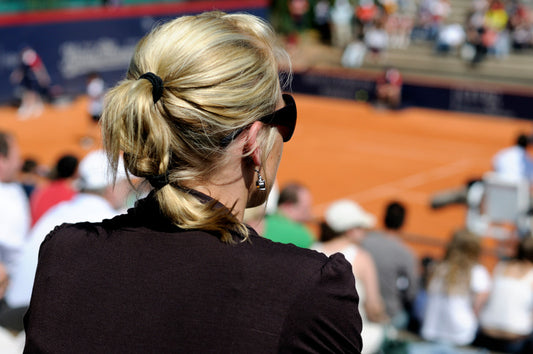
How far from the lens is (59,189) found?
20.5 feet

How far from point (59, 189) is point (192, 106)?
5078 millimetres

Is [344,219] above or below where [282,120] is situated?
below

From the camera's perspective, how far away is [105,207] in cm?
480

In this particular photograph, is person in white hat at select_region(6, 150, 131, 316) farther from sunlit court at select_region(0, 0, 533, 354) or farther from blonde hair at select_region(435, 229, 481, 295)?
blonde hair at select_region(435, 229, 481, 295)

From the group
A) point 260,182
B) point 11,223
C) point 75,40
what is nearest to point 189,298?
point 260,182

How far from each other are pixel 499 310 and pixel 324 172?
11.6 m

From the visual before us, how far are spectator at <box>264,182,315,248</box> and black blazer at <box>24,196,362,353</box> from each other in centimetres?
246

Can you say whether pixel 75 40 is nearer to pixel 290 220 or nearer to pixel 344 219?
pixel 290 220

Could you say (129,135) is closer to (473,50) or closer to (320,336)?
(320,336)

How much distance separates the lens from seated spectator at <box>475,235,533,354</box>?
5.89 meters

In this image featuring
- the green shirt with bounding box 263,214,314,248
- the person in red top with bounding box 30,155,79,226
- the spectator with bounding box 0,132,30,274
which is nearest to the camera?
the green shirt with bounding box 263,214,314,248

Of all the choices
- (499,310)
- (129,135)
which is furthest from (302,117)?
(129,135)

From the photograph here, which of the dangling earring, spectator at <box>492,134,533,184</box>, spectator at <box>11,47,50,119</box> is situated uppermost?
the dangling earring

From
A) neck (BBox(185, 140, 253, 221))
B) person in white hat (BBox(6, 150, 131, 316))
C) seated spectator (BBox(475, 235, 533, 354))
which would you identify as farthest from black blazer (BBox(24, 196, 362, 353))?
seated spectator (BBox(475, 235, 533, 354))
